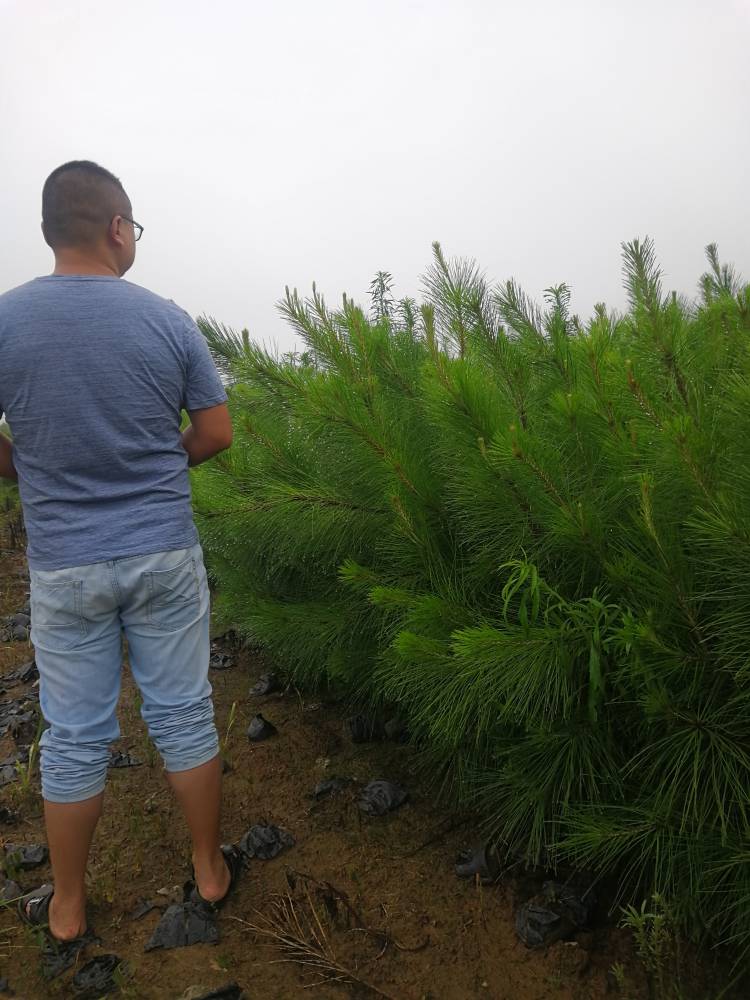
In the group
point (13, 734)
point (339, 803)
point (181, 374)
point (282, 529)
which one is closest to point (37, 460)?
point (181, 374)

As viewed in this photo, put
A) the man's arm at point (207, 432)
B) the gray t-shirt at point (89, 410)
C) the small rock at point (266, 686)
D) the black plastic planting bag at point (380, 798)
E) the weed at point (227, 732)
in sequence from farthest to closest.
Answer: the small rock at point (266, 686)
the weed at point (227, 732)
the black plastic planting bag at point (380, 798)
the man's arm at point (207, 432)
the gray t-shirt at point (89, 410)

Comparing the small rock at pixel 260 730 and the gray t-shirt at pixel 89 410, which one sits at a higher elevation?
the gray t-shirt at pixel 89 410

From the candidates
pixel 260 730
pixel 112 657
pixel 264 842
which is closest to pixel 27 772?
pixel 260 730

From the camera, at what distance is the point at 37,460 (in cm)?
162

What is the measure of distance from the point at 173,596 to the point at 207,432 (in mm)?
443

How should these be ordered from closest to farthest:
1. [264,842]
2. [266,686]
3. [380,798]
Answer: [264,842] → [380,798] → [266,686]

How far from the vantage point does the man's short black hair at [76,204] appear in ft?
5.41

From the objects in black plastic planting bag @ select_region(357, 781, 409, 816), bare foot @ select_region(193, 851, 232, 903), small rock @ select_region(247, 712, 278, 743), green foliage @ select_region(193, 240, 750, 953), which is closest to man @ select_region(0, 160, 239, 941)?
bare foot @ select_region(193, 851, 232, 903)

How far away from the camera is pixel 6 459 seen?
1.76 m

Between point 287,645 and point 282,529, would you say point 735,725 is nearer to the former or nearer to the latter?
point 282,529

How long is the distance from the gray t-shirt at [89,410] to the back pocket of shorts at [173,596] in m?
0.07

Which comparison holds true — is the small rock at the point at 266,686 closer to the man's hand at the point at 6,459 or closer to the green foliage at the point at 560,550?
the green foliage at the point at 560,550

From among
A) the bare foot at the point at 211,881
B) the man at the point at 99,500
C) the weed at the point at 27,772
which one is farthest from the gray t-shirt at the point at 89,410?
the weed at the point at 27,772

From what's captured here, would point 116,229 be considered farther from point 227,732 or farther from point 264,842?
point 227,732
